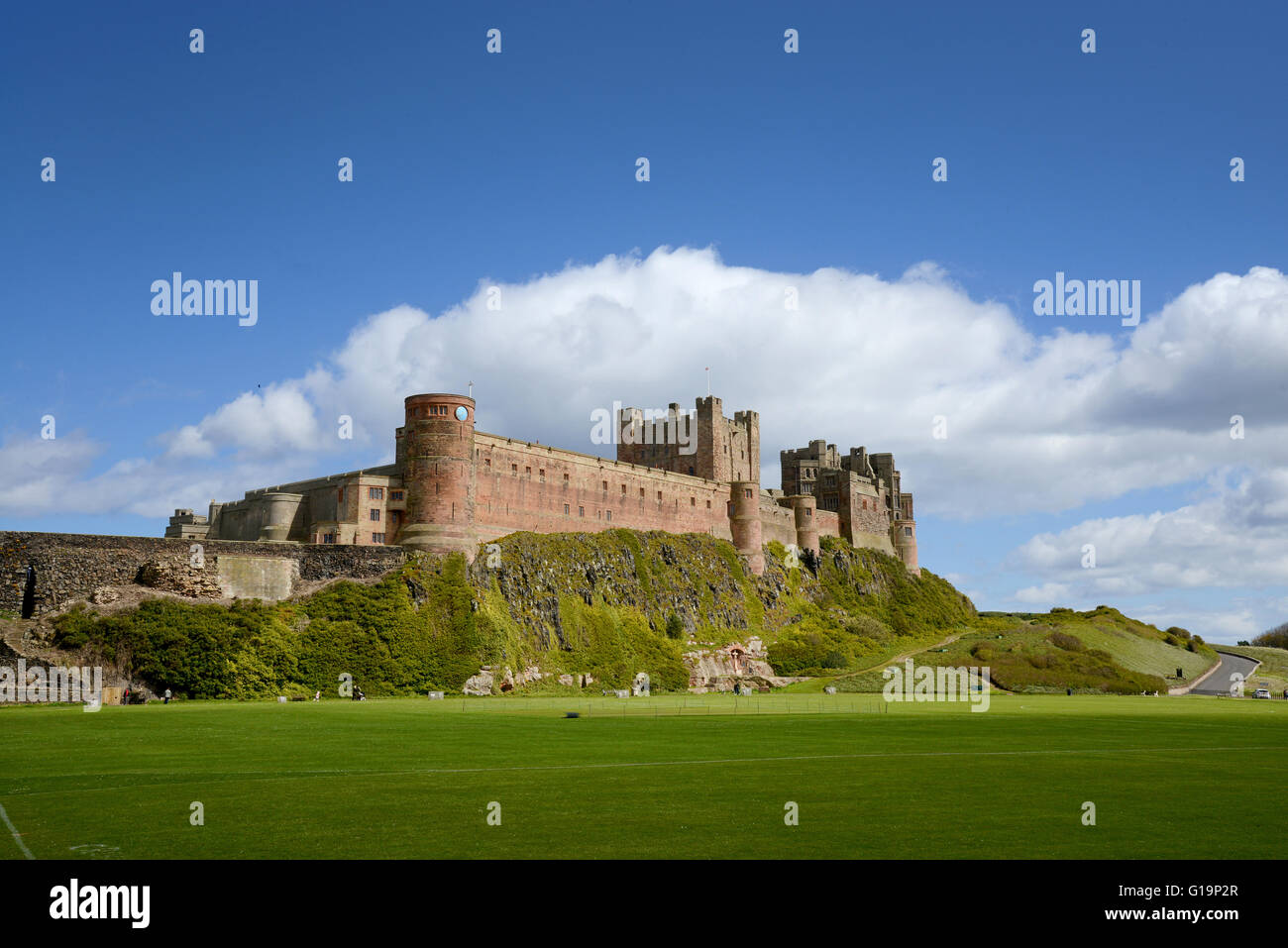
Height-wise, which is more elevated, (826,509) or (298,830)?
(826,509)

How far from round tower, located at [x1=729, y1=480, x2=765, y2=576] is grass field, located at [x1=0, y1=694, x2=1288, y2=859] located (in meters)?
75.2

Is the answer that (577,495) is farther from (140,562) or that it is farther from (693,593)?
(140,562)

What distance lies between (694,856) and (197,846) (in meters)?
7.48

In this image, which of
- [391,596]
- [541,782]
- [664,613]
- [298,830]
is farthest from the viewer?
[664,613]

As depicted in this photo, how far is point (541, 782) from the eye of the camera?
23.5 m

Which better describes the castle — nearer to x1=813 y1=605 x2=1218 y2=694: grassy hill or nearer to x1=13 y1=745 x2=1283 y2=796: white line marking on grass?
x1=813 y1=605 x2=1218 y2=694: grassy hill

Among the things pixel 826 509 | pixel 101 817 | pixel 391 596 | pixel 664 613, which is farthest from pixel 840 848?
pixel 826 509

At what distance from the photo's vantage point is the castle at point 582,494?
3214 inches

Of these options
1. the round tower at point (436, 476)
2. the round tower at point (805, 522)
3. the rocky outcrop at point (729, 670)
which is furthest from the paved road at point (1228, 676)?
the round tower at point (436, 476)

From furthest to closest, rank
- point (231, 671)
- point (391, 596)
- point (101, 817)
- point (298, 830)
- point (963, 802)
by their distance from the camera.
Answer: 1. point (391, 596)
2. point (231, 671)
3. point (963, 802)
4. point (101, 817)
5. point (298, 830)

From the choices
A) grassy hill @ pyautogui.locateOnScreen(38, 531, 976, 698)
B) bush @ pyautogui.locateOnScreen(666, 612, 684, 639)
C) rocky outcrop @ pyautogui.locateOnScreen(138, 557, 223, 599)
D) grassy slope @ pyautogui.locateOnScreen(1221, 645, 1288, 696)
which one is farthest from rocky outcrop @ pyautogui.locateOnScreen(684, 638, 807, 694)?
grassy slope @ pyautogui.locateOnScreen(1221, 645, 1288, 696)

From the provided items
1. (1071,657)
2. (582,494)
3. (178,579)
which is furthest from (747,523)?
(178,579)

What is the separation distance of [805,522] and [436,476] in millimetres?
60746
